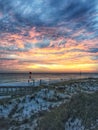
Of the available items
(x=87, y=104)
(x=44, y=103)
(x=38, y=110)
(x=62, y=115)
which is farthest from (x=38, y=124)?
(x=44, y=103)

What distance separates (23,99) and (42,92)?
202cm

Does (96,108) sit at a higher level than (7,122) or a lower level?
higher

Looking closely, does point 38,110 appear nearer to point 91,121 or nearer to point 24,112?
point 24,112

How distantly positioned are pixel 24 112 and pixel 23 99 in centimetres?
256

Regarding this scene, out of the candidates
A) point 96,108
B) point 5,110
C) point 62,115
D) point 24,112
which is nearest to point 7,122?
point 24,112

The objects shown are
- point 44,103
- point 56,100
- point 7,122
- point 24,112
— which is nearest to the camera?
point 7,122

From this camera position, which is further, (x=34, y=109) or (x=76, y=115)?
(x=34, y=109)

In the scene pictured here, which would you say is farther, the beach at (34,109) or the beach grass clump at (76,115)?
the beach at (34,109)

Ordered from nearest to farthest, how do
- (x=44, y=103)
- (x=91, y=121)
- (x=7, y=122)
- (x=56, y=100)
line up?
(x=91, y=121)
(x=7, y=122)
(x=44, y=103)
(x=56, y=100)

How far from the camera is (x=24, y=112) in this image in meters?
17.1

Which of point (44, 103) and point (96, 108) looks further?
point (44, 103)

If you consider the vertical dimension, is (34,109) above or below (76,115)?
below

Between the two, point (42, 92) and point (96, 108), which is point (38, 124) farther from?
point (42, 92)

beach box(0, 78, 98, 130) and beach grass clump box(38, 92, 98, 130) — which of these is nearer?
beach grass clump box(38, 92, 98, 130)
